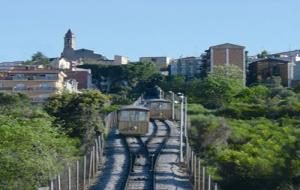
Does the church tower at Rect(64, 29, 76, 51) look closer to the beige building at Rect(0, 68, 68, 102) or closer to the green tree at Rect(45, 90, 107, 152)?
the beige building at Rect(0, 68, 68, 102)

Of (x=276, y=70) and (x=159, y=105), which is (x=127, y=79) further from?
(x=159, y=105)

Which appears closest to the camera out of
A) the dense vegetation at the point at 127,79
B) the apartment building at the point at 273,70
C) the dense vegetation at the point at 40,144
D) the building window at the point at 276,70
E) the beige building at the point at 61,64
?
the dense vegetation at the point at 40,144

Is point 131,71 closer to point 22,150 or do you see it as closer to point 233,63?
point 233,63

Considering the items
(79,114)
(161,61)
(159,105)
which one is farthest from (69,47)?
(79,114)

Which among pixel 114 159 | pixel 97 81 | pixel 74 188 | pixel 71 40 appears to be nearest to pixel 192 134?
pixel 114 159

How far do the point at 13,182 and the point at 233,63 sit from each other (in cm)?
9285

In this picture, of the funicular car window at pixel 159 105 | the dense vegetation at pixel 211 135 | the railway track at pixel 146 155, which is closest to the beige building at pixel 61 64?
the dense vegetation at pixel 211 135

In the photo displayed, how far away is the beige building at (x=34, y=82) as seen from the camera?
9862 cm

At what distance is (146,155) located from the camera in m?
43.0

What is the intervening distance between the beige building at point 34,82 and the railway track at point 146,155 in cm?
3821

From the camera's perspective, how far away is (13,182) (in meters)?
30.6

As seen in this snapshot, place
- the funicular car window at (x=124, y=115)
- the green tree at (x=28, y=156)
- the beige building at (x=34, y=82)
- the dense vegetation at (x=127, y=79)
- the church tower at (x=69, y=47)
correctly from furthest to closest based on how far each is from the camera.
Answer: the church tower at (x=69, y=47), the dense vegetation at (x=127, y=79), the beige building at (x=34, y=82), the funicular car window at (x=124, y=115), the green tree at (x=28, y=156)

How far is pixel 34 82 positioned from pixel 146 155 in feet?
190

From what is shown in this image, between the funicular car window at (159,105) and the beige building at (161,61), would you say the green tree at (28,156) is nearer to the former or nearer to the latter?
the funicular car window at (159,105)
